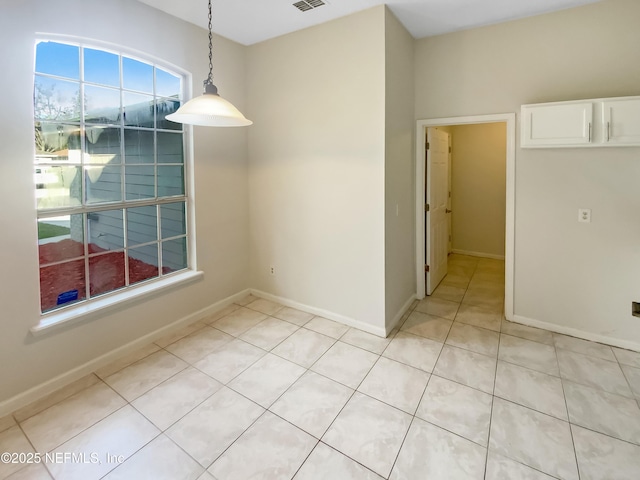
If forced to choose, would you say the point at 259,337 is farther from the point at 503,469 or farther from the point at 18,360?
the point at 503,469

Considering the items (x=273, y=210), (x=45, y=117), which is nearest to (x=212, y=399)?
(x=273, y=210)

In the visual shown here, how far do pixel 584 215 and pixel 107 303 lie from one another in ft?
13.9

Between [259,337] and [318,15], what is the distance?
3.09 meters

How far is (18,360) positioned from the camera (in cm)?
224

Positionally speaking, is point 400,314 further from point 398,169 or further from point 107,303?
point 107,303

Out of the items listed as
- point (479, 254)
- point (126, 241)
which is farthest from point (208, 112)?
point (479, 254)

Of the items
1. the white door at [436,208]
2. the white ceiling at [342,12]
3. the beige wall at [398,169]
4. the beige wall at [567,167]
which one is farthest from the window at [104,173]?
the beige wall at [567,167]

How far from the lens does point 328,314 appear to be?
3531 mm

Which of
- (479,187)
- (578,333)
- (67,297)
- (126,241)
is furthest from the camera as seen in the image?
(479,187)

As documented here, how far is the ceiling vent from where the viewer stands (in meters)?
2.74

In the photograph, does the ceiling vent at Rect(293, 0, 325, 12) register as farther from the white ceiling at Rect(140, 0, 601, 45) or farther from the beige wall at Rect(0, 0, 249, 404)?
the beige wall at Rect(0, 0, 249, 404)

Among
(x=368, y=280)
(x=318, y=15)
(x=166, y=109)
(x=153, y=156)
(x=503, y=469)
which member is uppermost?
(x=318, y=15)

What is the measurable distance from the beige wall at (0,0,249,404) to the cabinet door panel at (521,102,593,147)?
295 cm

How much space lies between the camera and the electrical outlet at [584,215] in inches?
115
